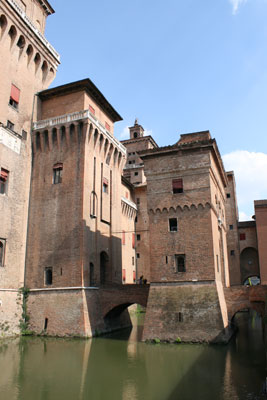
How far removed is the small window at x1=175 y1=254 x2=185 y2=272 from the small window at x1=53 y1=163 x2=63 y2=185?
1158 centimetres

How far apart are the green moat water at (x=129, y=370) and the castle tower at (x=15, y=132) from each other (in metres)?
5.38

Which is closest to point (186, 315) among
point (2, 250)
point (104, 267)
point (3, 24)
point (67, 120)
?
point (104, 267)

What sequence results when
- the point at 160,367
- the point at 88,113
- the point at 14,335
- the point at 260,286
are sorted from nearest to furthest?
the point at 160,367
the point at 260,286
the point at 14,335
the point at 88,113

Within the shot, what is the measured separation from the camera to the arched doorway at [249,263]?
45906mm

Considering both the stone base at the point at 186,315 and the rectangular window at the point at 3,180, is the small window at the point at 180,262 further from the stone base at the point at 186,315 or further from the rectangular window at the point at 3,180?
the rectangular window at the point at 3,180

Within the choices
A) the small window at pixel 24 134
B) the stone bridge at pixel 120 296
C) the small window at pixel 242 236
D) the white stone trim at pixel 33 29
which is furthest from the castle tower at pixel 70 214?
the small window at pixel 242 236

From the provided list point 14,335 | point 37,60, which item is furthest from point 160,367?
point 37,60

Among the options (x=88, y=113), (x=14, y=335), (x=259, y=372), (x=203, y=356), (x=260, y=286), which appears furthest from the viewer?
(x=88, y=113)

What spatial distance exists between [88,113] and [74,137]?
2226 mm

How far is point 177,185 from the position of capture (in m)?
24.6

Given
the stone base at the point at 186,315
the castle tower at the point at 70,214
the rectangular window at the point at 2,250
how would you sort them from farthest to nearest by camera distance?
the castle tower at the point at 70,214 → the rectangular window at the point at 2,250 → the stone base at the point at 186,315

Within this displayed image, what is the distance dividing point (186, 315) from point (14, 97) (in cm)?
2098

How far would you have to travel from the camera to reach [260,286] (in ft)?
75.4

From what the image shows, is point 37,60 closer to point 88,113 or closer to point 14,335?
point 88,113
